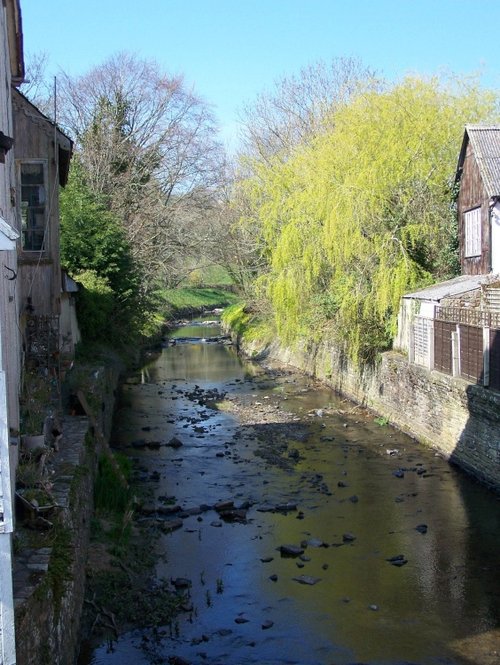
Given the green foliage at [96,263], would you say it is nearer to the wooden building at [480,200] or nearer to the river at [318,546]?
the river at [318,546]

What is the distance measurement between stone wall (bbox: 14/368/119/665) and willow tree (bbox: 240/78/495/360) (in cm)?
1299

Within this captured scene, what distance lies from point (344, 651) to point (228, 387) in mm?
21240

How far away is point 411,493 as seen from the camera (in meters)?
16.1

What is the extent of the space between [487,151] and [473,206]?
168cm

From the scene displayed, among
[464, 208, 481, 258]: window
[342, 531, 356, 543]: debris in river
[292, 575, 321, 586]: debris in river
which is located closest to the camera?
[292, 575, 321, 586]: debris in river

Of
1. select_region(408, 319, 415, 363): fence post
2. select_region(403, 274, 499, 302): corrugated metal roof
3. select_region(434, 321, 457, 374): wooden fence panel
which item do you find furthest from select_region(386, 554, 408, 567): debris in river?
select_region(408, 319, 415, 363): fence post

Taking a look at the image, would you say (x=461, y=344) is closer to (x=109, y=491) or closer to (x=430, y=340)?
(x=430, y=340)

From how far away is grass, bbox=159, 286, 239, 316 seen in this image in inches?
2308

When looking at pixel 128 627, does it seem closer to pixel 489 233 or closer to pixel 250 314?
pixel 489 233

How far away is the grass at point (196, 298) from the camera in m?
58.6

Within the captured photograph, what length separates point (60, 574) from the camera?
748 centimetres

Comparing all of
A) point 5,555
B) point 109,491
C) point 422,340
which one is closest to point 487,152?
point 422,340

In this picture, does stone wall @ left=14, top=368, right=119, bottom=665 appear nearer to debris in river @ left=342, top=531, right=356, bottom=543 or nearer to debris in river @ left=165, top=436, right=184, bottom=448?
debris in river @ left=342, top=531, right=356, bottom=543

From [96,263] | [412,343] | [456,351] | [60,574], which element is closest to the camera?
[60,574]
